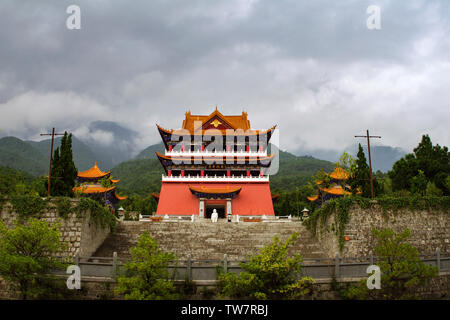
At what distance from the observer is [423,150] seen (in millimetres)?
28625

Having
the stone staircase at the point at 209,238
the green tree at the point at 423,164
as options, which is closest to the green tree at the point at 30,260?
the stone staircase at the point at 209,238

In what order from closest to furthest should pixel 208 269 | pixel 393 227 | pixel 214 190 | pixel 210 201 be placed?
pixel 208 269
pixel 393 227
pixel 214 190
pixel 210 201

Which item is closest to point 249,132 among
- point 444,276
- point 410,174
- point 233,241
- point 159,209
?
point 159,209

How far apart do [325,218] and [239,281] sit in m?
7.79

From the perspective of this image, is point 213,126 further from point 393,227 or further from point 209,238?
point 393,227

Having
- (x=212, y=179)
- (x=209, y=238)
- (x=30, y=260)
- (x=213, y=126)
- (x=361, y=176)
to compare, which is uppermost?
(x=213, y=126)

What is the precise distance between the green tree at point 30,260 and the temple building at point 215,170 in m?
Result: 16.5

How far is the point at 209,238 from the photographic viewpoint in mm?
18359

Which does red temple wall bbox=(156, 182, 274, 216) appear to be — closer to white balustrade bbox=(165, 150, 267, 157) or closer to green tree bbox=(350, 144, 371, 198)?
white balustrade bbox=(165, 150, 267, 157)

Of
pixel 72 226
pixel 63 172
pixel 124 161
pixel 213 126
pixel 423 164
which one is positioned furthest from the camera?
pixel 124 161

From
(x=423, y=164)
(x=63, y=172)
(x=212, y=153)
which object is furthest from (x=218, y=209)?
(x=423, y=164)

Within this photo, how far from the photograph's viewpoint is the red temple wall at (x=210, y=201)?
2898 centimetres

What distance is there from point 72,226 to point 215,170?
16.9 metres

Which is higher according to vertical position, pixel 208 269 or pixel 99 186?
pixel 99 186
